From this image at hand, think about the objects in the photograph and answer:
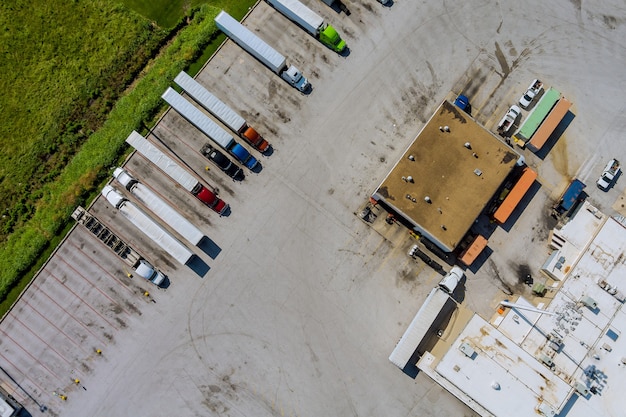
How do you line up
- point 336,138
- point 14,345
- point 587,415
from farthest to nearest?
point 336,138 < point 14,345 < point 587,415

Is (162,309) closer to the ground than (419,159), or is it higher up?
closer to the ground

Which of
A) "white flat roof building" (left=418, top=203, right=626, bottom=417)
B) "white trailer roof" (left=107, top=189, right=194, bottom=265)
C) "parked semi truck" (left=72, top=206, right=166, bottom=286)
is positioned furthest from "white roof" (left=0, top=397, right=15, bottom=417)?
"white flat roof building" (left=418, top=203, right=626, bottom=417)

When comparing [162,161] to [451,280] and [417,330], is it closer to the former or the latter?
[417,330]

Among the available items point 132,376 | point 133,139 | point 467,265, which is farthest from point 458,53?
point 132,376

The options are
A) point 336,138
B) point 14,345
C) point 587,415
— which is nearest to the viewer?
point 587,415

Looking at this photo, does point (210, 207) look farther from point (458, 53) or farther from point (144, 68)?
point (458, 53)

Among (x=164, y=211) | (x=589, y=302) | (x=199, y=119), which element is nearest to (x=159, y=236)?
(x=164, y=211)

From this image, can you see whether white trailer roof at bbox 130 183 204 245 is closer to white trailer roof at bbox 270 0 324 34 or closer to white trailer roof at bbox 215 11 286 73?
white trailer roof at bbox 215 11 286 73

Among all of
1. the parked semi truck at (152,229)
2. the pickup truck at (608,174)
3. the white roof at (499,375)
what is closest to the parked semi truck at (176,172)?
the parked semi truck at (152,229)
